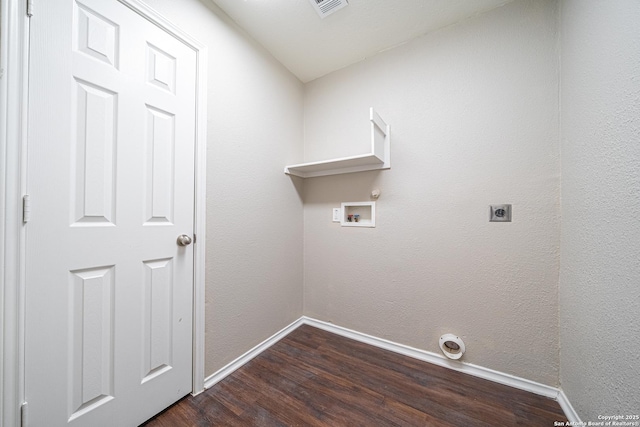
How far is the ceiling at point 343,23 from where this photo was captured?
137cm

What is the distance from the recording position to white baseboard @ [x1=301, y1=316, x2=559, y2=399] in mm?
1267

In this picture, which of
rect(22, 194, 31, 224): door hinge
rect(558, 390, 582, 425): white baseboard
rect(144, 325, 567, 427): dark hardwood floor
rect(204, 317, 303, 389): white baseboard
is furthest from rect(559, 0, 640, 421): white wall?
rect(22, 194, 31, 224): door hinge

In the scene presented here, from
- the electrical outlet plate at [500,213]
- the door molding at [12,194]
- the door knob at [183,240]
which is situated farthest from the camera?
the electrical outlet plate at [500,213]

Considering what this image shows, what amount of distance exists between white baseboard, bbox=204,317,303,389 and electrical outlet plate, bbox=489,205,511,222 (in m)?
1.80

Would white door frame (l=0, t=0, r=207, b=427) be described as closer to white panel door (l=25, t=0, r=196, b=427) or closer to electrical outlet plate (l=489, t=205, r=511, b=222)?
white panel door (l=25, t=0, r=196, b=427)

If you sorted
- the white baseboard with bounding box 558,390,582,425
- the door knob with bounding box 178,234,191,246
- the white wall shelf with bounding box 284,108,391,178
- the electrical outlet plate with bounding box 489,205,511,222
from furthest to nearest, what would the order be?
the white wall shelf with bounding box 284,108,391,178 < the electrical outlet plate with bounding box 489,205,511,222 < the door knob with bounding box 178,234,191,246 < the white baseboard with bounding box 558,390,582,425

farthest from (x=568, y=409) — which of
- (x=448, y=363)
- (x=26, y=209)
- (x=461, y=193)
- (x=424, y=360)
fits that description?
(x=26, y=209)

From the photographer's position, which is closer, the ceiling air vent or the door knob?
the door knob

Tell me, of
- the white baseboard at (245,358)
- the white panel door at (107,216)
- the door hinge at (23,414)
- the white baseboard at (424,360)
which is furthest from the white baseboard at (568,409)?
the door hinge at (23,414)

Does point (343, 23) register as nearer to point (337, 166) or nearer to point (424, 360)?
point (337, 166)

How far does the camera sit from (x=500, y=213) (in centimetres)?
135

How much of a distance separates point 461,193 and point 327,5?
1503mm

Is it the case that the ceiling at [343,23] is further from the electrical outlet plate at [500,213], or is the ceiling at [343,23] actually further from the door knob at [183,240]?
the door knob at [183,240]

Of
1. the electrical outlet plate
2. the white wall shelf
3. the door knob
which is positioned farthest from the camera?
the white wall shelf
